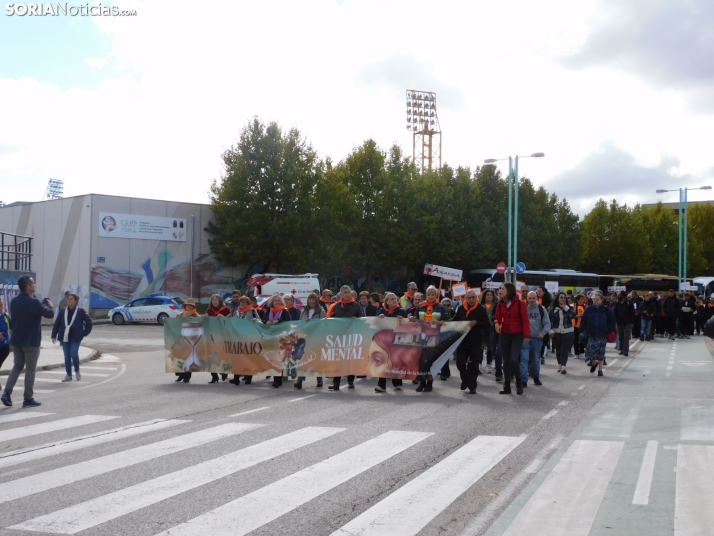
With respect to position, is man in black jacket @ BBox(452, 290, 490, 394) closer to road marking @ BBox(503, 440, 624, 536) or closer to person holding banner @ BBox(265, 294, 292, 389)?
person holding banner @ BBox(265, 294, 292, 389)

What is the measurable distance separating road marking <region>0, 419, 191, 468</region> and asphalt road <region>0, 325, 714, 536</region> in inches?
1.1

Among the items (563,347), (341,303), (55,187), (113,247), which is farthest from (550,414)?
(55,187)

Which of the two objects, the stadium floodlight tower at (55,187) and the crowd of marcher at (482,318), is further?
the stadium floodlight tower at (55,187)

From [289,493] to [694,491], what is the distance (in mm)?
3268

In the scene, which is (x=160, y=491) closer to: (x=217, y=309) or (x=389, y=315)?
(x=389, y=315)

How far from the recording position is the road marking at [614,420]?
9.33m

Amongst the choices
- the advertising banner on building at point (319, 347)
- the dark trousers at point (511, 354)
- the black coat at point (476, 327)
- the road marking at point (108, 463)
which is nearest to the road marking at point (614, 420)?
the dark trousers at point (511, 354)

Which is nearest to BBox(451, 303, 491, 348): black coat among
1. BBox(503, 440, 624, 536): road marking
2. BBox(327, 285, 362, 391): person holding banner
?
BBox(327, 285, 362, 391): person holding banner

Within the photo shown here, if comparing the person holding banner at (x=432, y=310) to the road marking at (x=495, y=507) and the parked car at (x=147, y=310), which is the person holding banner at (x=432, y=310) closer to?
the road marking at (x=495, y=507)

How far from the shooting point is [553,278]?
2253 inches

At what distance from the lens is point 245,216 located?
48.6 meters

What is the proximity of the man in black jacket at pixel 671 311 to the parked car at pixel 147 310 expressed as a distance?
23.6 m

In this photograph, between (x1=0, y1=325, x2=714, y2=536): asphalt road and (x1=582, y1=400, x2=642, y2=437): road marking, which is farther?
(x1=582, y1=400, x2=642, y2=437): road marking

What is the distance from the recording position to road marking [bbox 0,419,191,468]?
7941 mm
